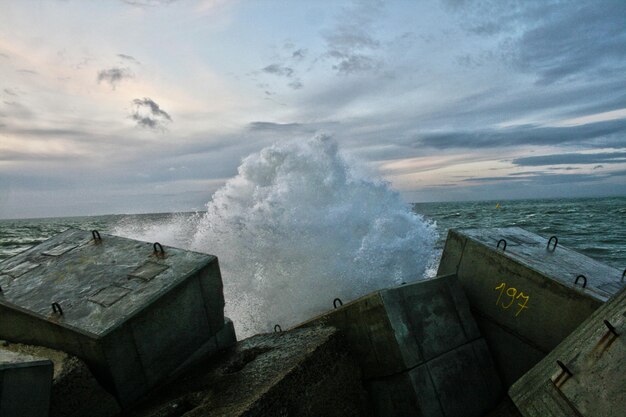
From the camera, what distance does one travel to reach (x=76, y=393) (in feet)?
7.56

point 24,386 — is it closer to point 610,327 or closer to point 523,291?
point 610,327

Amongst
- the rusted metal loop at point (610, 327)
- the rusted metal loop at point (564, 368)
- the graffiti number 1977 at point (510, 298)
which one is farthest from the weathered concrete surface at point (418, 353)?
the rusted metal loop at point (610, 327)

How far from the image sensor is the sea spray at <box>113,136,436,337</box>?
23.1 feet

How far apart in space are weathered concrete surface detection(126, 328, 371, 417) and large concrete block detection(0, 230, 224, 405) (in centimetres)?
24

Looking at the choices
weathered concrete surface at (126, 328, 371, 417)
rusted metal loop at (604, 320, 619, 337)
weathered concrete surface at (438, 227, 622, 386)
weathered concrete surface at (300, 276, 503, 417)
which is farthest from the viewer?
weathered concrete surface at (438, 227, 622, 386)

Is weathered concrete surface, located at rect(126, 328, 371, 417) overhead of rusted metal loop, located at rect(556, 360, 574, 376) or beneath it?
beneath

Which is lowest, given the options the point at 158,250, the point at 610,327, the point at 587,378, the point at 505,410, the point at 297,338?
the point at 505,410

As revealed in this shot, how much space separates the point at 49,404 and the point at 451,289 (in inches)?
116

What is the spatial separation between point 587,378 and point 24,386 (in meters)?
2.79

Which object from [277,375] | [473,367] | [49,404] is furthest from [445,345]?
[49,404]

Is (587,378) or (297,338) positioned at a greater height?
(587,378)

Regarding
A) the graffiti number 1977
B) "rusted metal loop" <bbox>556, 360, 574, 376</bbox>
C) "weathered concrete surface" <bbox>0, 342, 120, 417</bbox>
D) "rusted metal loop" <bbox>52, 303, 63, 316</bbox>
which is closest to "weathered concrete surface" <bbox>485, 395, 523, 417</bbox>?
the graffiti number 1977

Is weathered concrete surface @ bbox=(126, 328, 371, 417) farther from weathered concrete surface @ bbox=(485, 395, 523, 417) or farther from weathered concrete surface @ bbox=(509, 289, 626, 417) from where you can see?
weathered concrete surface @ bbox=(509, 289, 626, 417)

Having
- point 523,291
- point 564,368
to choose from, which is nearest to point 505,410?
point 523,291
